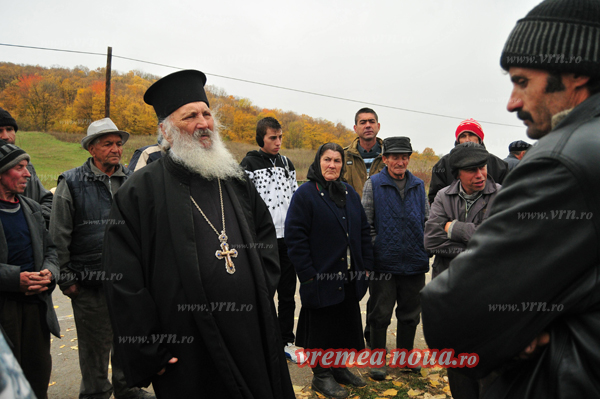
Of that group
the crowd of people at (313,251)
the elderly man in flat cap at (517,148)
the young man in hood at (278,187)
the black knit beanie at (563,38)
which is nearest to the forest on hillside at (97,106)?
the elderly man in flat cap at (517,148)

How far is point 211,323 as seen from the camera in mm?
2209

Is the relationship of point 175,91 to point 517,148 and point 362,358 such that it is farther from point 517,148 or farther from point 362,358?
point 517,148

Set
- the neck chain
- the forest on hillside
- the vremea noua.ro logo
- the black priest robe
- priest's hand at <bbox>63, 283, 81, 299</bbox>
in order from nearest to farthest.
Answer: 1. the black priest robe
2. the neck chain
3. priest's hand at <bbox>63, 283, 81, 299</bbox>
4. the vremea noua.ro logo
5. the forest on hillside

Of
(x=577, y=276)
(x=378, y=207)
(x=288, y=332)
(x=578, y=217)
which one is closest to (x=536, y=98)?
(x=578, y=217)

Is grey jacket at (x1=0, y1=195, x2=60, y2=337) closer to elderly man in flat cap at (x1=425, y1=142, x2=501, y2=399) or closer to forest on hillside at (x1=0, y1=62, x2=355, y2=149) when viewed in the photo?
elderly man in flat cap at (x1=425, y1=142, x2=501, y2=399)

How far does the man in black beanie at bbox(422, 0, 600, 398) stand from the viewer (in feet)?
3.46

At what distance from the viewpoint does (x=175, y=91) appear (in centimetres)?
266

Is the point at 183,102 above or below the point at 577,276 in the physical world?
above

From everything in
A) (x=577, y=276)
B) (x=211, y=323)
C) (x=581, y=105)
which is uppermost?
(x=581, y=105)

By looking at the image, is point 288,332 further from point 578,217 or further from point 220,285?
point 578,217

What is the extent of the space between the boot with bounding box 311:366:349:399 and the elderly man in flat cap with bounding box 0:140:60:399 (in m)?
2.38

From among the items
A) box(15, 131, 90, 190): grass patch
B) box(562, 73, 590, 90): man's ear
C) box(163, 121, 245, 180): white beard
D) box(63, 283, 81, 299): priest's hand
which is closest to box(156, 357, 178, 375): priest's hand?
box(163, 121, 245, 180): white beard

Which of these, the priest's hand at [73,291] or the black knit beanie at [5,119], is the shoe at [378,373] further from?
the black knit beanie at [5,119]

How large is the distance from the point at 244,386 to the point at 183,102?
6.10 ft
